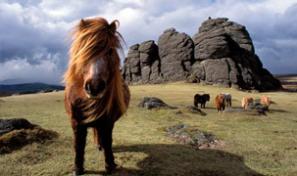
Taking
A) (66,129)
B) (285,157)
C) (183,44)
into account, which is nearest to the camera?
(285,157)

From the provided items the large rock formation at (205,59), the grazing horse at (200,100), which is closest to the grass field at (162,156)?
the grazing horse at (200,100)

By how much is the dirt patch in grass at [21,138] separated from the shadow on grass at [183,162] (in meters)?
2.68

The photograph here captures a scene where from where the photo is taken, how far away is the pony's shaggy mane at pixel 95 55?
402 inches

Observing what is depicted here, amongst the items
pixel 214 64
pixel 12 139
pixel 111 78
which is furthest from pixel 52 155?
pixel 214 64

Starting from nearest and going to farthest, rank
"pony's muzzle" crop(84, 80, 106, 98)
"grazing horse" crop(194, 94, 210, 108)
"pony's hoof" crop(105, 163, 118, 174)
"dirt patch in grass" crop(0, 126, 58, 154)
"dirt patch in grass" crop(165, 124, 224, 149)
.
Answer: "pony's muzzle" crop(84, 80, 106, 98), "pony's hoof" crop(105, 163, 118, 174), "dirt patch in grass" crop(0, 126, 58, 154), "dirt patch in grass" crop(165, 124, 224, 149), "grazing horse" crop(194, 94, 210, 108)

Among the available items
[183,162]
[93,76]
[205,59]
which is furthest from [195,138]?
[205,59]

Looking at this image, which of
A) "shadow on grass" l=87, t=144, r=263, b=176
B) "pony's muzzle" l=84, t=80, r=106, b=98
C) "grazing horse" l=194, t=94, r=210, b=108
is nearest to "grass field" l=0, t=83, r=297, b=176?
"shadow on grass" l=87, t=144, r=263, b=176

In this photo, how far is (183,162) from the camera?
14445 millimetres

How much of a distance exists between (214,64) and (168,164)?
73.1 meters

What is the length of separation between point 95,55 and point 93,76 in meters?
0.65

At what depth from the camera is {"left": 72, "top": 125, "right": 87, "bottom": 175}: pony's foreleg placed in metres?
11.2

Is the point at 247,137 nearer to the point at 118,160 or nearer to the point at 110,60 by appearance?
the point at 118,160

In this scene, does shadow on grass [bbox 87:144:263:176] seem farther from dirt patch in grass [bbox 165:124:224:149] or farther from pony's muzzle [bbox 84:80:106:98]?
pony's muzzle [bbox 84:80:106:98]

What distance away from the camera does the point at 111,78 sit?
10.3 meters
